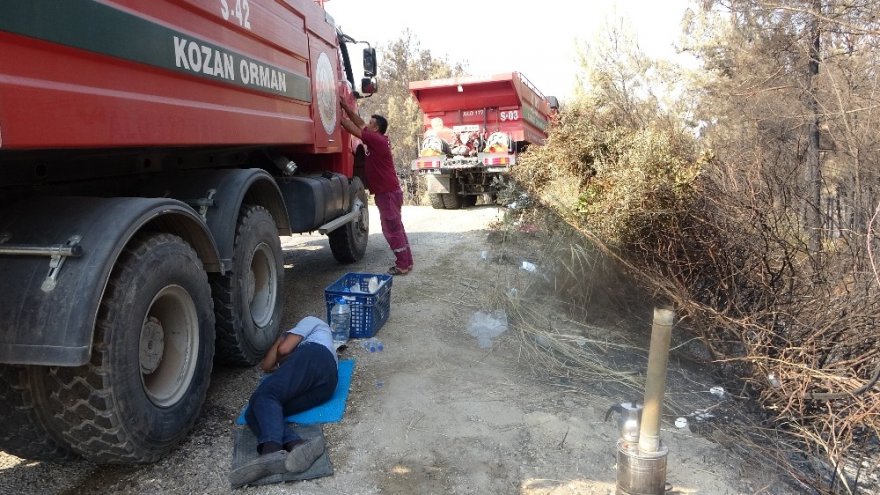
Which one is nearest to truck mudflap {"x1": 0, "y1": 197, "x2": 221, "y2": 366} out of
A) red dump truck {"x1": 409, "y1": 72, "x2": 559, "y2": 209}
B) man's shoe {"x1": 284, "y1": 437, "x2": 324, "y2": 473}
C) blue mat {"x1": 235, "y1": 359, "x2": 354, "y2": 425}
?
man's shoe {"x1": 284, "y1": 437, "x2": 324, "y2": 473}

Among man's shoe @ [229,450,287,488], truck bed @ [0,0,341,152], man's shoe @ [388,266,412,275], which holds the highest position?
truck bed @ [0,0,341,152]

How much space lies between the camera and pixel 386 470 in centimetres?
279

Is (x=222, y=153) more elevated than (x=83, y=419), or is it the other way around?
(x=222, y=153)

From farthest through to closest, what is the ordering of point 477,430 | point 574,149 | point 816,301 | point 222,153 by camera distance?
point 574,149 < point 222,153 < point 816,301 < point 477,430

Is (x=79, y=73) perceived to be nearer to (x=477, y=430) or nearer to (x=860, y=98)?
(x=477, y=430)

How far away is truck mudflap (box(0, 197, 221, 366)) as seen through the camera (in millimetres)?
2113

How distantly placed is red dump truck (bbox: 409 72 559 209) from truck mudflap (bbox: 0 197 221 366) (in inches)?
332

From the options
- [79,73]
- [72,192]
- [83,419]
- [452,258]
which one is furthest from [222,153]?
[452,258]

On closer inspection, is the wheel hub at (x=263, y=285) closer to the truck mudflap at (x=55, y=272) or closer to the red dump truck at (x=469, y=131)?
the truck mudflap at (x=55, y=272)

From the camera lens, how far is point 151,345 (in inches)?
107

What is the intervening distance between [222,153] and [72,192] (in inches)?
58.3

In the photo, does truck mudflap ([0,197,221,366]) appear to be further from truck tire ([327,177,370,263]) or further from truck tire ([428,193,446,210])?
truck tire ([428,193,446,210])

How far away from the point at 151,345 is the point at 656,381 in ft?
7.38

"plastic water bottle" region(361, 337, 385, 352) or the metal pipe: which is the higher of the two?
the metal pipe
